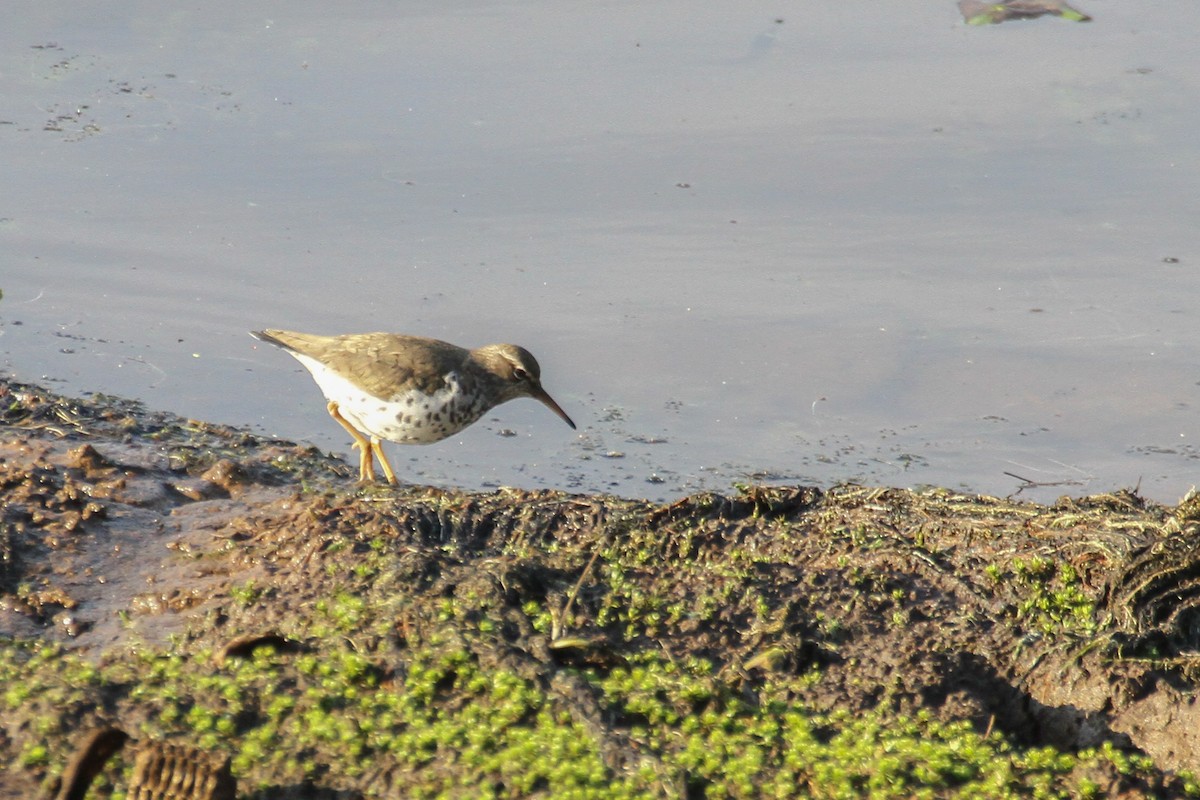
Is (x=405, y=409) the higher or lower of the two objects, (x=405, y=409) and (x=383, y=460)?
the higher

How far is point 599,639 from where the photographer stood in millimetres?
4914

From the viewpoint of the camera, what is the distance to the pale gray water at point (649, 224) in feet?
27.9

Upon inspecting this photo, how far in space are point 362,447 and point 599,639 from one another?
9.82 feet

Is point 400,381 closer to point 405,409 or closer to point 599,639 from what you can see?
point 405,409

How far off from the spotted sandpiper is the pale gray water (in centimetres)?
76

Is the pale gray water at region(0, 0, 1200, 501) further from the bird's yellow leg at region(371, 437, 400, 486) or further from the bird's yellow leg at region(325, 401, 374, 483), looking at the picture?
the bird's yellow leg at region(325, 401, 374, 483)

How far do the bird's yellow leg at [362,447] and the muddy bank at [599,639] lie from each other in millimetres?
707

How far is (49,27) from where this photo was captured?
12.2m

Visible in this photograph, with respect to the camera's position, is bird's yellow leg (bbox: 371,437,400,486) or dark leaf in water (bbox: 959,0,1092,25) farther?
dark leaf in water (bbox: 959,0,1092,25)

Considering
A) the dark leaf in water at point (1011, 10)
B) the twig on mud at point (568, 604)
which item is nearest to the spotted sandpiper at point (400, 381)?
the twig on mud at point (568, 604)

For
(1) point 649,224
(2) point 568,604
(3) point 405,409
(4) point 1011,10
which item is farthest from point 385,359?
(4) point 1011,10

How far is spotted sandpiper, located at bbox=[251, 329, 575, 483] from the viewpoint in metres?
7.08

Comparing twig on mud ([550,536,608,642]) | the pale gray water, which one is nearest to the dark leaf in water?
the pale gray water

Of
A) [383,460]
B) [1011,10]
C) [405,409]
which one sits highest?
[1011,10]
